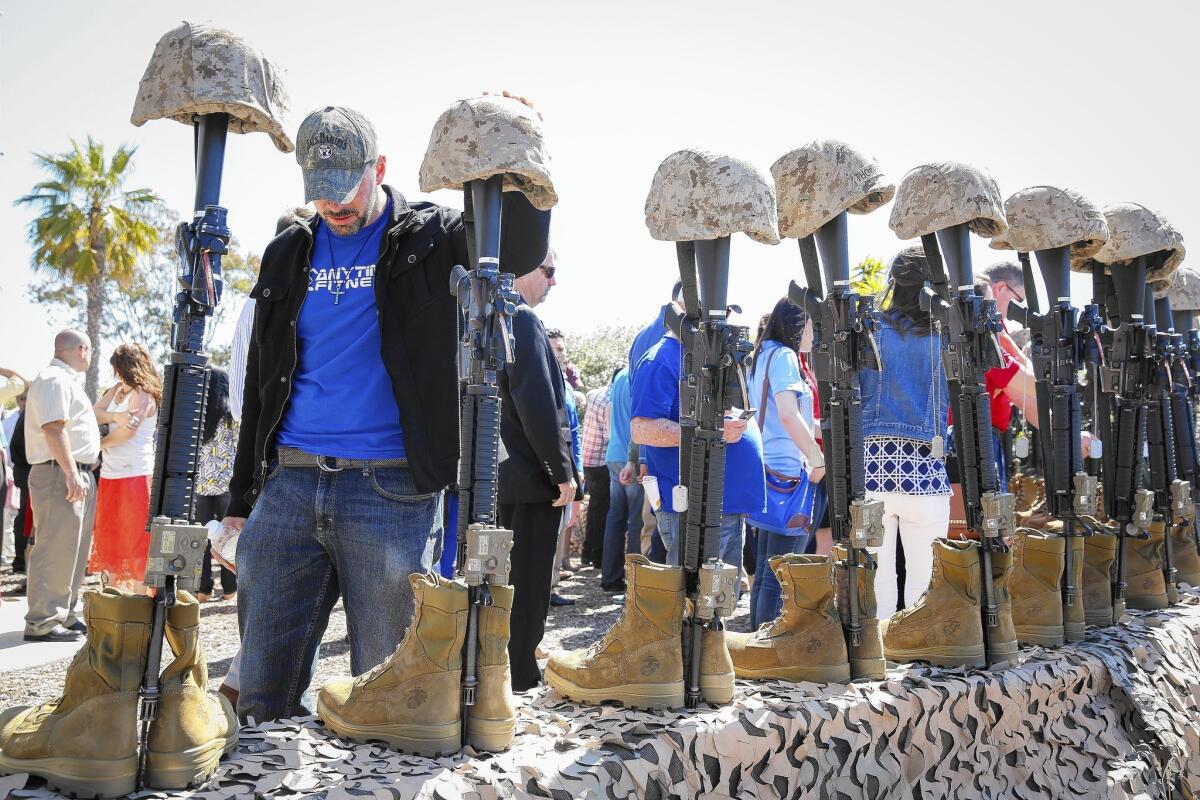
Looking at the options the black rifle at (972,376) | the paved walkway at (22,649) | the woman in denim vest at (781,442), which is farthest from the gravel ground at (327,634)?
the black rifle at (972,376)

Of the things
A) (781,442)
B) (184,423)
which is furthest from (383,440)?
(781,442)

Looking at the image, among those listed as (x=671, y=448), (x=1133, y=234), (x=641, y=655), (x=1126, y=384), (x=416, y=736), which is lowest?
(x=416, y=736)

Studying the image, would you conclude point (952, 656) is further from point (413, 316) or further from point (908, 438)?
point (413, 316)

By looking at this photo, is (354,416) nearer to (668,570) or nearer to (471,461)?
(471,461)

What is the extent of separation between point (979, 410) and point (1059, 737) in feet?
3.16

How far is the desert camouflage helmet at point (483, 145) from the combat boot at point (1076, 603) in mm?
2262

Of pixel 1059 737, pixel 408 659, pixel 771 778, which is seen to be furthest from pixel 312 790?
pixel 1059 737

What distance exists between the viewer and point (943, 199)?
2873 mm

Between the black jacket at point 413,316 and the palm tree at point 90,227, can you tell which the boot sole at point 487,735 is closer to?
the black jacket at point 413,316

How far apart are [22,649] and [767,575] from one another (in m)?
4.13

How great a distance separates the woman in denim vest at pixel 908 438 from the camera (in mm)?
3396

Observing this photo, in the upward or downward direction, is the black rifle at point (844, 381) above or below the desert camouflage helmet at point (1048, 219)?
below

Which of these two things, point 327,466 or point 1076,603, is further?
point 1076,603

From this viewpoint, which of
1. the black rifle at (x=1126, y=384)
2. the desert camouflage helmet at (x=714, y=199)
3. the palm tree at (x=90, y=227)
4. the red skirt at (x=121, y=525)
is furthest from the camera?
the palm tree at (x=90, y=227)
